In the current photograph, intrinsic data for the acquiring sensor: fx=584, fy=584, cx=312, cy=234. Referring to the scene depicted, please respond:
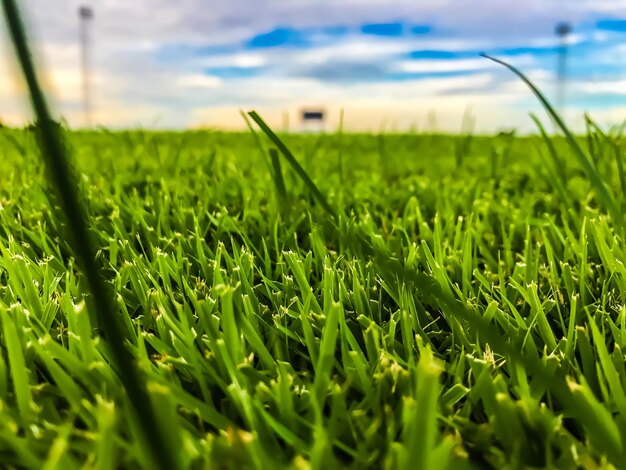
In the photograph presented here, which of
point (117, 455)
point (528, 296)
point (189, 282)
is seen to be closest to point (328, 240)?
point (189, 282)

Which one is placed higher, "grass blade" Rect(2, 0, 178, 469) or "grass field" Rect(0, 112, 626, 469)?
"grass blade" Rect(2, 0, 178, 469)

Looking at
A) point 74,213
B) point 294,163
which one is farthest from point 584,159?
point 74,213

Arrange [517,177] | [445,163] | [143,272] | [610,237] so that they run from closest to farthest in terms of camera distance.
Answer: [143,272] → [610,237] → [517,177] → [445,163]

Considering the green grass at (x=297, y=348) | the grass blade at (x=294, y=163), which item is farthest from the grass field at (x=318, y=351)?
the grass blade at (x=294, y=163)

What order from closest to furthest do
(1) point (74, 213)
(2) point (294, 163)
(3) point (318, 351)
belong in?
(1) point (74, 213), (3) point (318, 351), (2) point (294, 163)

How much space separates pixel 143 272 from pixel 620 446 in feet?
2.46

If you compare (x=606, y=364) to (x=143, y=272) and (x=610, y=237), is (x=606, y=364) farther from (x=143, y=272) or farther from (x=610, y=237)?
(x=143, y=272)

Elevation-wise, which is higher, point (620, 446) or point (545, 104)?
point (545, 104)

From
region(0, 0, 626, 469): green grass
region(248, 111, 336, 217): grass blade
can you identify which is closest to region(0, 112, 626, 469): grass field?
region(0, 0, 626, 469): green grass

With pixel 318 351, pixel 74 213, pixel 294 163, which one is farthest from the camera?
pixel 294 163

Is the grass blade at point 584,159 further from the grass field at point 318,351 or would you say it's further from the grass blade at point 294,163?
the grass blade at point 294,163

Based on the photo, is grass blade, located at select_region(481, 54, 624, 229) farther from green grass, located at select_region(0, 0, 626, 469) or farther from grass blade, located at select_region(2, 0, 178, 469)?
grass blade, located at select_region(2, 0, 178, 469)

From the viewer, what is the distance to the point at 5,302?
915 mm

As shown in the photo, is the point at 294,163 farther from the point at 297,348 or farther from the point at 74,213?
the point at 74,213
